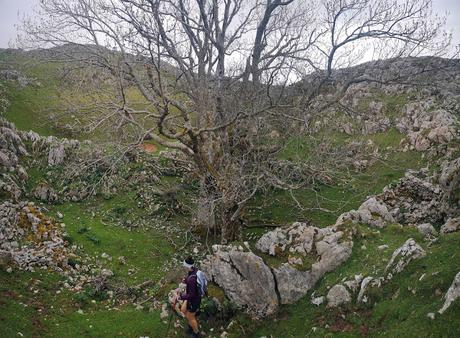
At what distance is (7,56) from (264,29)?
144 feet

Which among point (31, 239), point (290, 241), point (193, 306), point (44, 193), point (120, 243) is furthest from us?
point (44, 193)

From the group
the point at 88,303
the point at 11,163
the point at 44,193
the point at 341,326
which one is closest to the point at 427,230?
the point at 341,326

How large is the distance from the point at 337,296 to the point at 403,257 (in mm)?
1966

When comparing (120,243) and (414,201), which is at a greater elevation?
(414,201)

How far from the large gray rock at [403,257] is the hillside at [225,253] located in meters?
0.03

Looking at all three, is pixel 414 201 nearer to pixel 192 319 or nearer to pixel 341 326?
pixel 341 326

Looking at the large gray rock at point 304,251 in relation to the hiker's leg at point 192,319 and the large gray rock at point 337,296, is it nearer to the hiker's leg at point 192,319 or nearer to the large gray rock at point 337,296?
the large gray rock at point 337,296

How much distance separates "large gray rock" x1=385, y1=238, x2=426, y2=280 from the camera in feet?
33.9

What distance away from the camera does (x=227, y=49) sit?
70.0 ft

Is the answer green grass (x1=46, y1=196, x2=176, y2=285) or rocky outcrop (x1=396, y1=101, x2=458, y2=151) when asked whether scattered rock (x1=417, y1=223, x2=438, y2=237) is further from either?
rocky outcrop (x1=396, y1=101, x2=458, y2=151)

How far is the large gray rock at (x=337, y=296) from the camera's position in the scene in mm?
10734

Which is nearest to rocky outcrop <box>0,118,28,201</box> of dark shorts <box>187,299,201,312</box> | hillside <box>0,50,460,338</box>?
hillside <box>0,50,460,338</box>

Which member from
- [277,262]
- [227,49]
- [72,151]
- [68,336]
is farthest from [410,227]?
[72,151]

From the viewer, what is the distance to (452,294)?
25.9ft
